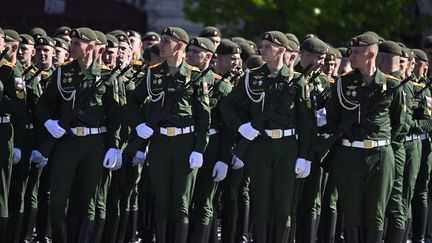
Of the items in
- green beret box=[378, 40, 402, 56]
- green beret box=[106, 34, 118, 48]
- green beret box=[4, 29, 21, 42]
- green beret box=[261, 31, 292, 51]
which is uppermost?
green beret box=[106, 34, 118, 48]

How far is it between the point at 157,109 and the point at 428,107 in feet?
8.52

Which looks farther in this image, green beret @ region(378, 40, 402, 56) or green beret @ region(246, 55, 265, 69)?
green beret @ region(246, 55, 265, 69)

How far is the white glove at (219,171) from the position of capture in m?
11.0

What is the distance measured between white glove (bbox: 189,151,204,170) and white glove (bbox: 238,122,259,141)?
1.38 ft

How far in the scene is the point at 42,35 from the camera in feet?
41.6

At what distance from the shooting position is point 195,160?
34.7ft

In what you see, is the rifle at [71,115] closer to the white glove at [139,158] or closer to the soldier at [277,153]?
the white glove at [139,158]

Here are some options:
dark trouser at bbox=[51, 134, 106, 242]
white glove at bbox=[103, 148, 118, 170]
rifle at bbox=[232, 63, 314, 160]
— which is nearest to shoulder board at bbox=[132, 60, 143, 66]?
dark trouser at bbox=[51, 134, 106, 242]

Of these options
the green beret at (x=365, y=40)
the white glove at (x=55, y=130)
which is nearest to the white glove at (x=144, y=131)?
the white glove at (x=55, y=130)

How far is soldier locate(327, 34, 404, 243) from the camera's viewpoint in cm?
1021

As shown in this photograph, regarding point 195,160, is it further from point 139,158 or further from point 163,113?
point 139,158

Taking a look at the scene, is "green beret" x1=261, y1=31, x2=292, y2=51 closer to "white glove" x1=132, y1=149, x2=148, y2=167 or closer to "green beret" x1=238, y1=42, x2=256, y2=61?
"white glove" x1=132, y1=149, x2=148, y2=167

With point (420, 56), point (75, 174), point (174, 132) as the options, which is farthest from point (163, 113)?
point (420, 56)

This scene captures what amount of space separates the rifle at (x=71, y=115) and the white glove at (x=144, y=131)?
51cm
